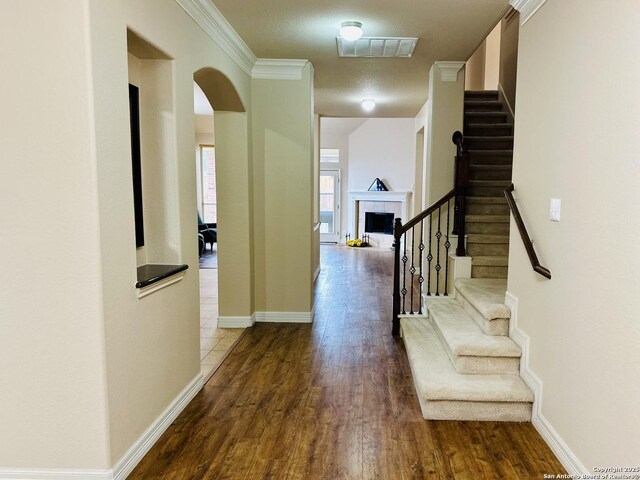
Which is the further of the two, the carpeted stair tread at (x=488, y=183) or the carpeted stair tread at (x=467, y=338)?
the carpeted stair tread at (x=488, y=183)

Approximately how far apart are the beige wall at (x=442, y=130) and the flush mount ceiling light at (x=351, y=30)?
1.42 metres

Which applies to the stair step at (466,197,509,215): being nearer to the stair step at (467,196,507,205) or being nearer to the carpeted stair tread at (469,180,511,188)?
the stair step at (467,196,507,205)

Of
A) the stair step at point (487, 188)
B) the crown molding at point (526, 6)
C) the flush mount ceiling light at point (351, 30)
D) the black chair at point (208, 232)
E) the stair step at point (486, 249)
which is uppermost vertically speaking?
the flush mount ceiling light at point (351, 30)

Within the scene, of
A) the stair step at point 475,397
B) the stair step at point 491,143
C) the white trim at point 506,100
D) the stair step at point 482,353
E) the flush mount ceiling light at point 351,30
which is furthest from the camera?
the white trim at point 506,100

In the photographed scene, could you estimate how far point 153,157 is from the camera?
251 cm

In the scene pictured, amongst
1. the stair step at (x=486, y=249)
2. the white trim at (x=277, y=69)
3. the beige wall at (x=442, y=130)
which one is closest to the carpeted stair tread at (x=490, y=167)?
the beige wall at (x=442, y=130)

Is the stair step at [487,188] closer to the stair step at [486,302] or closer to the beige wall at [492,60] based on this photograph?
the stair step at [486,302]

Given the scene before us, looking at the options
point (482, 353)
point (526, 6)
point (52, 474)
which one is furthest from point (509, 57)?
point (52, 474)

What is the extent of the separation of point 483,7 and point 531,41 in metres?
0.55

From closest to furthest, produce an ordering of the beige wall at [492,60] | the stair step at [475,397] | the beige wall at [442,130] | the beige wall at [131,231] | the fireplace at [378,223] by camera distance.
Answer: the beige wall at [131,231]
the stair step at [475,397]
the beige wall at [442,130]
the beige wall at [492,60]
the fireplace at [378,223]

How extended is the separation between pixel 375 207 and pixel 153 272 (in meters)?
9.09

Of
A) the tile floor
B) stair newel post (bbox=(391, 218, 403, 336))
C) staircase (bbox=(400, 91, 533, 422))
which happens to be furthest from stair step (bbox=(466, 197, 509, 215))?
the tile floor

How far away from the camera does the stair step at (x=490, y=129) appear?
5.49 meters

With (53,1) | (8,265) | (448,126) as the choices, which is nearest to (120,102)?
(53,1)
